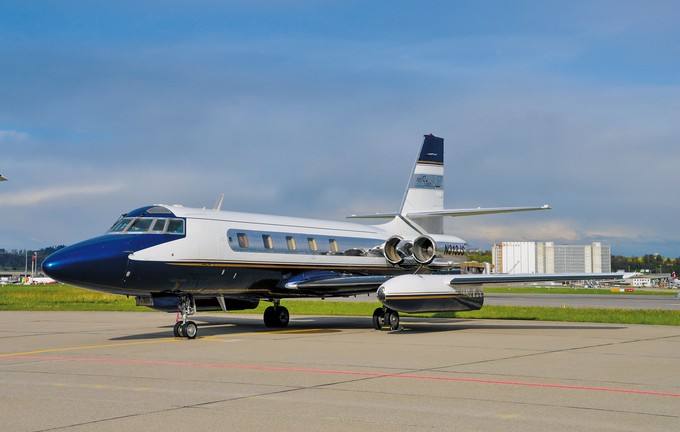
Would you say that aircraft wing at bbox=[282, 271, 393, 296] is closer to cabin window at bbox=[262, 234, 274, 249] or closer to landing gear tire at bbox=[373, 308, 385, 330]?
landing gear tire at bbox=[373, 308, 385, 330]

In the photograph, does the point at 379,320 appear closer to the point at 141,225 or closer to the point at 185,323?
the point at 185,323

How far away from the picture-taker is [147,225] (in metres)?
18.1

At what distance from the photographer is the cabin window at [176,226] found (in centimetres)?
1836

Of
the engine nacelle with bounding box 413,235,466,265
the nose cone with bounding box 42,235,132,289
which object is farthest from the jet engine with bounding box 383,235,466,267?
the nose cone with bounding box 42,235,132,289

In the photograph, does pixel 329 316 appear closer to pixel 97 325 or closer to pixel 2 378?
pixel 97 325

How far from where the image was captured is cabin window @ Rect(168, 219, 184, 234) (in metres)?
18.4

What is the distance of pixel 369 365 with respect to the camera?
1263 centimetres

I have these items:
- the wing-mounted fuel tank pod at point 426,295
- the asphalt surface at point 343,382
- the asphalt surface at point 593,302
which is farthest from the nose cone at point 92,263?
the asphalt surface at point 593,302

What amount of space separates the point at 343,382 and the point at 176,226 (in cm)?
911

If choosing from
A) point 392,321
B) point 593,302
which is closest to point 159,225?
point 392,321

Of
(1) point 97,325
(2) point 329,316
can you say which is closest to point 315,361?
(1) point 97,325

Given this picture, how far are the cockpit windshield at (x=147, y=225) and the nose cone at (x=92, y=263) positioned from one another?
0.58 m

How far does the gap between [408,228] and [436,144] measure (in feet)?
10.8

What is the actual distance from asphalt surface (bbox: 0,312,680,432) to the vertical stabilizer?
23.8ft
